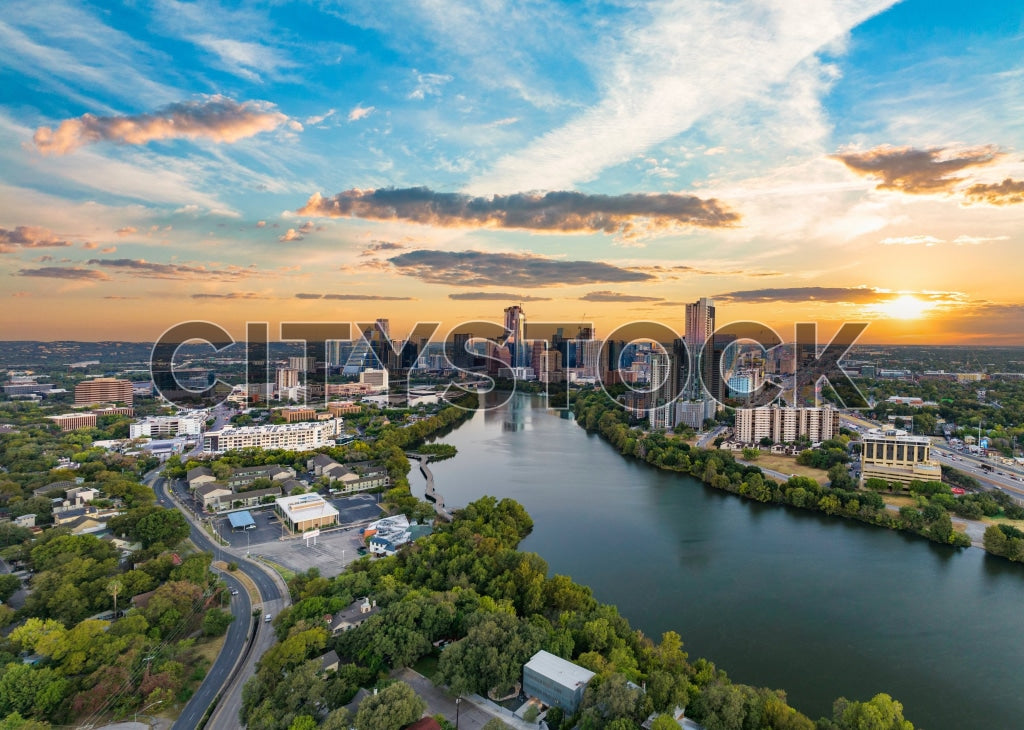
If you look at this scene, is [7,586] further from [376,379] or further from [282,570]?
[376,379]

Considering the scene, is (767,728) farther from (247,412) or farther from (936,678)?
(247,412)

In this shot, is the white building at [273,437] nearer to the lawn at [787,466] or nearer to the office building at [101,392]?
the office building at [101,392]

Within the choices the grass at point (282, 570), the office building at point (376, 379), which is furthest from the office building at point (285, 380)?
the grass at point (282, 570)

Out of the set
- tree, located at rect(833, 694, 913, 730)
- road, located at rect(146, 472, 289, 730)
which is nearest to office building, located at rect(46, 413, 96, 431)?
road, located at rect(146, 472, 289, 730)

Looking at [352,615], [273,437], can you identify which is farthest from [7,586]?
[273,437]

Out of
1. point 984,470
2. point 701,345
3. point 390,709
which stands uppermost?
point 701,345

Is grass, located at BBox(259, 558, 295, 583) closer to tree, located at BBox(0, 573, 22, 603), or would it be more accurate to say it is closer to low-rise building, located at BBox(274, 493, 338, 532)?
low-rise building, located at BBox(274, 493, 338, 532)
